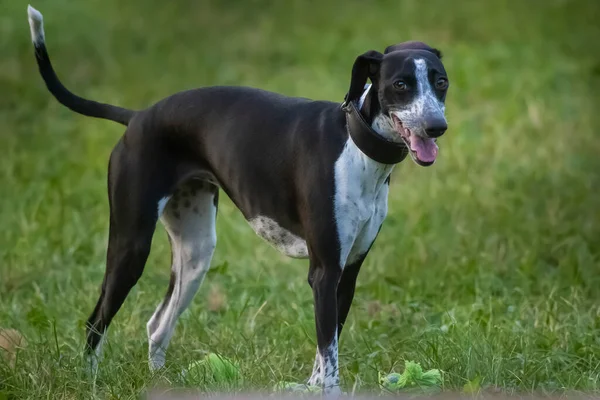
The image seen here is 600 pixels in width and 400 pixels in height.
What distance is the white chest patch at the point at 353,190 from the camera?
4.63 metres

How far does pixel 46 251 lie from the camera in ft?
24.3

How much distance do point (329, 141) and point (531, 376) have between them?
1.25 m

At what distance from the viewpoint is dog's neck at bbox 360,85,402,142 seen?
15.1ft

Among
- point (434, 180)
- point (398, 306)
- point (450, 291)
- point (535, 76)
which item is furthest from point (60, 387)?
point (535, 76)

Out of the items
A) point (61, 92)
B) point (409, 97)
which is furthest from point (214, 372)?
point (61, 92)

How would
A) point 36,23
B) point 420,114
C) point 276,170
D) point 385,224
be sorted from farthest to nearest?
point 385,224 → point 36,23 → point 276,170 → point 420,114

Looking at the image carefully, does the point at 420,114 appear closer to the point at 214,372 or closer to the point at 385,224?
the point at 214,372

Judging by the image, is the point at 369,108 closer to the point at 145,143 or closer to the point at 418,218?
the point at 145,143

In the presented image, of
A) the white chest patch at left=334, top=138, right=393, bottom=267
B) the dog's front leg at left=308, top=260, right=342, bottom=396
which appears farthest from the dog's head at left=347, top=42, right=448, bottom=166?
the dog's front leg at left=308, top=260, right=342, bottom=396

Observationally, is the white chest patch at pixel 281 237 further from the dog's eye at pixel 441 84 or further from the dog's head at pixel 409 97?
the dog's eye at pixel 441 84

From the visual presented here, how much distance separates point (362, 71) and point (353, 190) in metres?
0.45

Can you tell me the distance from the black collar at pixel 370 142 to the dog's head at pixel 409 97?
0.04 meters

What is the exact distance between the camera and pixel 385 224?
801 centimetres

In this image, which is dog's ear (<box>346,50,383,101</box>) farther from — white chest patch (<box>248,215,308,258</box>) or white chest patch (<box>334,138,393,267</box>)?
white chest patch (<box>248,215,308,258</box>)
